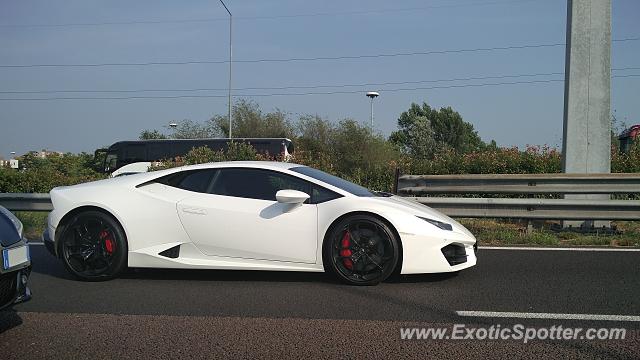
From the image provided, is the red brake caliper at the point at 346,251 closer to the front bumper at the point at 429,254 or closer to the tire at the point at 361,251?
the tire at the point at 361,251

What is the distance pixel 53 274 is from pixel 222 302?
7.46ft

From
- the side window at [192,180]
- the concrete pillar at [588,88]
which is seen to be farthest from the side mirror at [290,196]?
the concrete pillar at [588,88]

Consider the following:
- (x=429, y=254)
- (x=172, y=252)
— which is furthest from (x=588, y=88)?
(x=172, y=252)

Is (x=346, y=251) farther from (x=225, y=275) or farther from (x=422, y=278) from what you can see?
(x=225, y=275)

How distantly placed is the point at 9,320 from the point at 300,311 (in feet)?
7.05

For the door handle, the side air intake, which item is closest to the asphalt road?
the side air intake

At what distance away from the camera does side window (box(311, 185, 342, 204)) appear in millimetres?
5668

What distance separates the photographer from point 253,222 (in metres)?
5.61

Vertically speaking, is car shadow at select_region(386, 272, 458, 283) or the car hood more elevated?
the car hood

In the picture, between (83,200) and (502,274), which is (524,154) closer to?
→ (502,274)

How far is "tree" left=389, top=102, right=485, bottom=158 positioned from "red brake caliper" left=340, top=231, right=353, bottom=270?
47.5 metres

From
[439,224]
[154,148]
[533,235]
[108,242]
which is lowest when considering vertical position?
[533,235]

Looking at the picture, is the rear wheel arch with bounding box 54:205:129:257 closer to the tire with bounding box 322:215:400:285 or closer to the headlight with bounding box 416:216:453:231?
the tire with bounding box 322:215:400:285

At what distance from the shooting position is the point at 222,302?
16.2 feet
